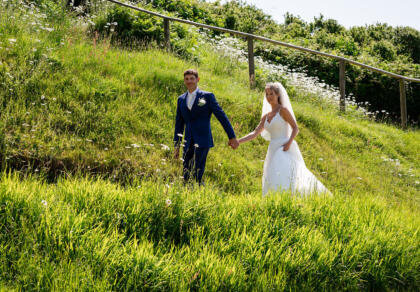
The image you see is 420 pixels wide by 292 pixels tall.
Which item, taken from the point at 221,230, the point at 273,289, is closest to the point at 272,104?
the point at 221,230

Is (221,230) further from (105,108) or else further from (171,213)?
(105,108)

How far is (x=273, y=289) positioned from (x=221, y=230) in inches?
31.0

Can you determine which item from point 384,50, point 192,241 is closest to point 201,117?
point 192,241

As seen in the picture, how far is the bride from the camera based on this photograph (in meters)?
5.23

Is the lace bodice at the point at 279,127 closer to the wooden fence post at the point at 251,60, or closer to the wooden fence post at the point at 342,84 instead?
the wooden fence post at the point at 251,60

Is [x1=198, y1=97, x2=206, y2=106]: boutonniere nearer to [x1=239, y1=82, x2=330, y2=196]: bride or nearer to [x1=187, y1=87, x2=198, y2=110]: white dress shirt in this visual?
[x1=187, y1=87, x2=198, y2=110]: white dress shirt

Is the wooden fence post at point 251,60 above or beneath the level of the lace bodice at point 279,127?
above

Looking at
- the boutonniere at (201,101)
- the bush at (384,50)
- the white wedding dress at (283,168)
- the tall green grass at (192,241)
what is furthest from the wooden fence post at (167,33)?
the bush at (384,50)

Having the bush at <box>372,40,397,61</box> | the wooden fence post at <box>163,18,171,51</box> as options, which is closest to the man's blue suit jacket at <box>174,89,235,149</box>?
the wooden fence post at <box>163,18,171,51</box>

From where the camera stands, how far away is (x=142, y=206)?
3494 millimetres

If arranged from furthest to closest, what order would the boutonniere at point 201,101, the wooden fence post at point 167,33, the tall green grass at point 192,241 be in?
1. the wooden fence post at point 167,33
2. the boutonniere at point 201,101
3. the tall green grass at point 192,241

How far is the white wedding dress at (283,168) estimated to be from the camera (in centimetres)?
508

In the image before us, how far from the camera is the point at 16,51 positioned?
6.63 m

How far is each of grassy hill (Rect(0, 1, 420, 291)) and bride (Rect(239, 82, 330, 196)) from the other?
2.75 feet
